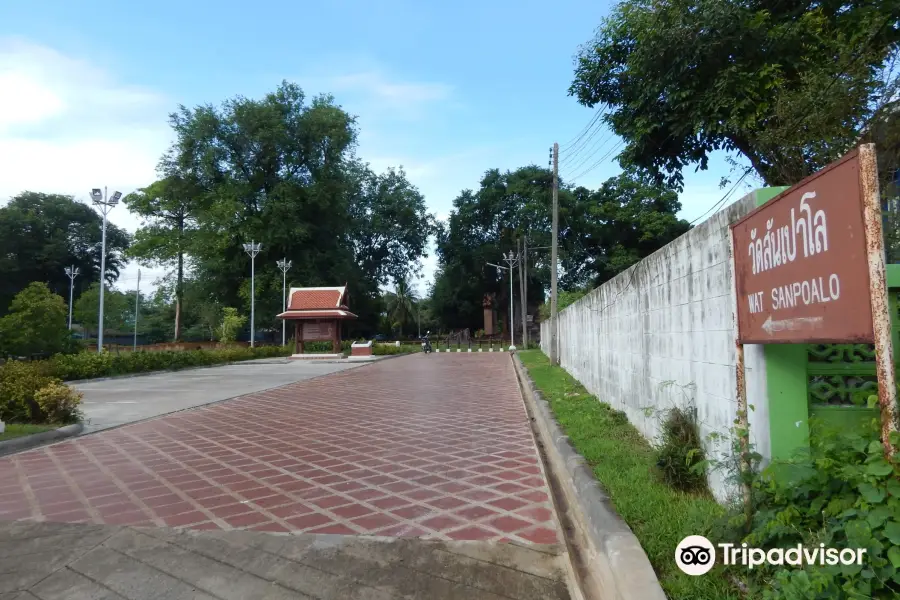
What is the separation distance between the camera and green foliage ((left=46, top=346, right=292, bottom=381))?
17.9m

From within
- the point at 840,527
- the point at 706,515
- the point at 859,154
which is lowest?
the point at 706,515

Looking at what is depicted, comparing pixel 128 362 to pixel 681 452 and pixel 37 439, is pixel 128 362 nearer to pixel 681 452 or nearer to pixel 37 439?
pixel 37 439

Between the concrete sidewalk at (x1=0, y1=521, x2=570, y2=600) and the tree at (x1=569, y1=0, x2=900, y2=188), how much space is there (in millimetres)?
9182

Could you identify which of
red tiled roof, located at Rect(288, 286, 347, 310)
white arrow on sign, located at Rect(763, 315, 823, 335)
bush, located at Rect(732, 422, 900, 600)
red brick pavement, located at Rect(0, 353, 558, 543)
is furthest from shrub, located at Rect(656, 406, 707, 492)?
red tiled roof, located at Rect(288, 286, 347, 310)

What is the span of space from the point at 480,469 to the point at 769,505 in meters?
3.36

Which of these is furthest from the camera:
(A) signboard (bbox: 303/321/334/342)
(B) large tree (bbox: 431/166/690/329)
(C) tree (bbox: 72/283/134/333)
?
(C) tree (bbox: 72/283/134/333)

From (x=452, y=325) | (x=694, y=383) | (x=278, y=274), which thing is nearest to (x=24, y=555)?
(x=694, y=383)

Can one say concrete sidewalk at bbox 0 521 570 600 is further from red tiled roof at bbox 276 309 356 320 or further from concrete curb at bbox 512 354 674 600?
red tiled roof at bbox 276 309 356 320

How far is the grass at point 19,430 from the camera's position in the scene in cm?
746

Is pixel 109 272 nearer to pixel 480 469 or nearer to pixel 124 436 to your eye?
pixel 124 436

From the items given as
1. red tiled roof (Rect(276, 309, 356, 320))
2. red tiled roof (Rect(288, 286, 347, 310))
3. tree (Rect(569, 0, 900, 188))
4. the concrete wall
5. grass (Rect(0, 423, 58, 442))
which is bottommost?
grass (Rect(0, 423, 58, 442))

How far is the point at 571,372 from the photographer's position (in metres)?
15.0

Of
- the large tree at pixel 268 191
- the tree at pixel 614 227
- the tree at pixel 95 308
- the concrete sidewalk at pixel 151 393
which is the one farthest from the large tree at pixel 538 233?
the tree at pixel 95 308

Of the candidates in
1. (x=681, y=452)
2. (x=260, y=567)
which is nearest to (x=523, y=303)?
(x=681, y=452)
